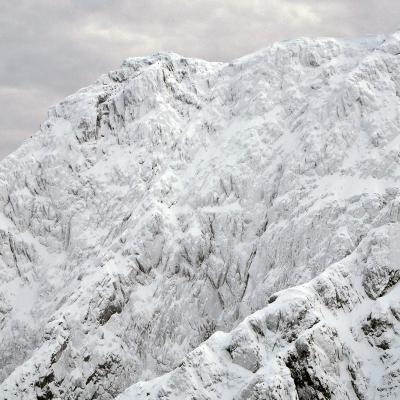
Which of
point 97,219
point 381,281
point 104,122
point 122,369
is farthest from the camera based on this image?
point 104,122

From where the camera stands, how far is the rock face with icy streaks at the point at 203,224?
4355 inches

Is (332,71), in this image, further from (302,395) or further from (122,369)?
(302,395)

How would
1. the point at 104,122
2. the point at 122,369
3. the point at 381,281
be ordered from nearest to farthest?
the point at 381,281 < the point at 122,369 < the point at 104,122

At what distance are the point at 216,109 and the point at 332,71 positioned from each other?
27.7 m

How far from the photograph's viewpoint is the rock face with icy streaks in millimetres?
110625

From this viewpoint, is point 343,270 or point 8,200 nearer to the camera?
point 343,270

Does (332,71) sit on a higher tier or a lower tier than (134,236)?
higher

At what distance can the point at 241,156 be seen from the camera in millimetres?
164000

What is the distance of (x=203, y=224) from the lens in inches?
6181

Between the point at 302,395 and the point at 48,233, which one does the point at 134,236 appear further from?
the point at 302,395

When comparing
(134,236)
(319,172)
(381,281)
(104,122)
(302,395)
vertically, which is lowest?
(302,395)

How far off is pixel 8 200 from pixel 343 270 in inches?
3623

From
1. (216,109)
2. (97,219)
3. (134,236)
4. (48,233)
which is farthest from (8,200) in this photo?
(216,109)

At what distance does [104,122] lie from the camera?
182 meters
